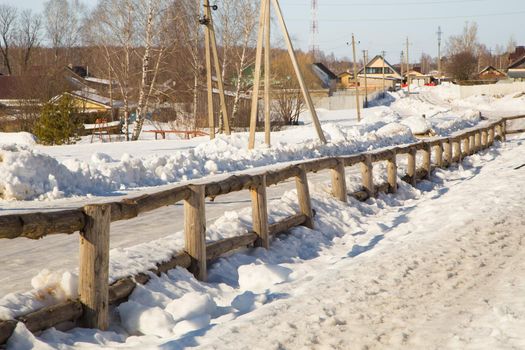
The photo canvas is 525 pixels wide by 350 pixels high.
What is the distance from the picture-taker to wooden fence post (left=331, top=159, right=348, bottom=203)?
12.1 m

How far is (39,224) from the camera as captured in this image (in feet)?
17.8

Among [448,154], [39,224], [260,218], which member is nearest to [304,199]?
[260,218]

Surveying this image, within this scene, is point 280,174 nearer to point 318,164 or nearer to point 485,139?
point 318,164

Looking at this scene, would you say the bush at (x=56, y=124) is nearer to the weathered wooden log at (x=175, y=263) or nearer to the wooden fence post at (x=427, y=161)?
the wooden fence post at (x=427, y=161)

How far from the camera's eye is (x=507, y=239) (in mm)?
9398

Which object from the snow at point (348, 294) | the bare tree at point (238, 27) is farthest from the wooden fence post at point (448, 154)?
the bare tree at point (238, 27)

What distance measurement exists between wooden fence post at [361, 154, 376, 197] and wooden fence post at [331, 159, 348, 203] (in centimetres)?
121

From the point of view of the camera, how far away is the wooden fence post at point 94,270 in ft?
18.5

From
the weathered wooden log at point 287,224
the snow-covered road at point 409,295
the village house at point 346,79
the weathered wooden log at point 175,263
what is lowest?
the snow-covered road at point 409,295

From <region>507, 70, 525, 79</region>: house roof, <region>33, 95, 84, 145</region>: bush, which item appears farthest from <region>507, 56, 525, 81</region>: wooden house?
<region>33, 95, 84, 145</region>: bush

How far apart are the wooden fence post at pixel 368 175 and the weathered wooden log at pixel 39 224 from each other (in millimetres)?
8283

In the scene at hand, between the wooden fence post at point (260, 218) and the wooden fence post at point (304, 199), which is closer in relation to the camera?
the wooden fence post at point (260, 218)

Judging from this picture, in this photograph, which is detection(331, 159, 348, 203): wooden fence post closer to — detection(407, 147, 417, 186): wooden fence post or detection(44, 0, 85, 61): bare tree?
detection(407, 147, 417, 186): wooden fence post

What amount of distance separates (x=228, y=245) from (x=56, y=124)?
33.5m
